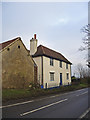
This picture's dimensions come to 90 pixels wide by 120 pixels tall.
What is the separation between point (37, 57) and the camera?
78.5ft

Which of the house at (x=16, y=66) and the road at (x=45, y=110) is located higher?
the house at (x=16, y=66)

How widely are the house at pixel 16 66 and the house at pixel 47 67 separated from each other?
1.44 meters

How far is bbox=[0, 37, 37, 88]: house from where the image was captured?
56.1 feet

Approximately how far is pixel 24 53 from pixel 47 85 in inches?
294

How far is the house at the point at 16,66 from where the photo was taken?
1711 centimetres

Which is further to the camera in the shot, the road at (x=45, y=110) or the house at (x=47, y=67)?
the house at (x=47, y=67)

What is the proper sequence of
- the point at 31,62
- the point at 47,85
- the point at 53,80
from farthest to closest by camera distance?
1. the point at 53,80
2. the point at 47,85
3. the point at 31,62

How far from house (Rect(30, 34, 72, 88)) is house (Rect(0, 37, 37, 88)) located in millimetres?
1439

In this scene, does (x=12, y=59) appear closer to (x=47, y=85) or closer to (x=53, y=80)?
(x=47, y=85)

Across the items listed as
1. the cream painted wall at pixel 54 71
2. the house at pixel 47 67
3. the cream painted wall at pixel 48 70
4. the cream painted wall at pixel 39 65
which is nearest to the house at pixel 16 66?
the cream painted wall at pixel 39 65

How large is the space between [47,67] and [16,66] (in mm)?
6981

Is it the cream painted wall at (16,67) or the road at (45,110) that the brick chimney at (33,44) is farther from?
the road at (45,110)

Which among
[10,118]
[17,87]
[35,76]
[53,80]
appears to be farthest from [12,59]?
[10,118]

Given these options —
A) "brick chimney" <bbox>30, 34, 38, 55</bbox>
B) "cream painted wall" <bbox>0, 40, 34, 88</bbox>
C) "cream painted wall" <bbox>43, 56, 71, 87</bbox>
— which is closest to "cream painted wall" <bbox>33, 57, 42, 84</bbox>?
"cream painted wall" <bbox>43, 56, 71, 87</bbox>
